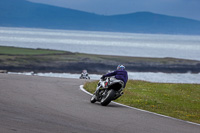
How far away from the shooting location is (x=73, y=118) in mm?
11352

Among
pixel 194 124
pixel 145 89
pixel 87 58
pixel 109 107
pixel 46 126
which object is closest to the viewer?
pixel 46 126

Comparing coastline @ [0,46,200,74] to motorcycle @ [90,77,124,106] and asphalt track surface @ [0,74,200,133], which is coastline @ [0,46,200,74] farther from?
asphalt track surface @ [0,74,200,133]

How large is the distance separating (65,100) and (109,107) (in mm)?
1891

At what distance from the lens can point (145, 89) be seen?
22.4 metres

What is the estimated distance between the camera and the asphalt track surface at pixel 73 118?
991 cm

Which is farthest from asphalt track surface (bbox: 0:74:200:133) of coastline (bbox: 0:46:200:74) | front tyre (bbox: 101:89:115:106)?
coastline (bbox: 0:46:200:74)

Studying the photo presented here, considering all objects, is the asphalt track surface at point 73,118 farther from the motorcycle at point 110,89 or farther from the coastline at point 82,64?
A: the coastline at point 82,64

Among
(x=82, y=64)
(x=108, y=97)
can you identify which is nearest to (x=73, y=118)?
(x=108, y=97)

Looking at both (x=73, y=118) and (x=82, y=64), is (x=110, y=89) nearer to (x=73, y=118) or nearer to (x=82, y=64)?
(x=73, y=118)

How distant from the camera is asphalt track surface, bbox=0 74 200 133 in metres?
9.91

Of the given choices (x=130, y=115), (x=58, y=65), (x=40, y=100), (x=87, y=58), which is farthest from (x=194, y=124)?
(x=87, y=58)

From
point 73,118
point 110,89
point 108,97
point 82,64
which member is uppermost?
point 82,64

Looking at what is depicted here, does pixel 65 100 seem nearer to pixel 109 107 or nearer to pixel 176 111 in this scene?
pixel 109 107

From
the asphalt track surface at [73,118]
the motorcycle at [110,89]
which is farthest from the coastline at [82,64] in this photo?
the asphalt track surface at [73,118]
